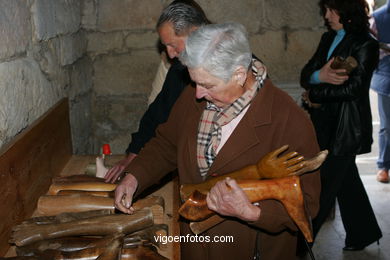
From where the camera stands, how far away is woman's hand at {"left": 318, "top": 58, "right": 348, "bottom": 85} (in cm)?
304

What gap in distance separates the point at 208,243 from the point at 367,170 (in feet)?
11.3

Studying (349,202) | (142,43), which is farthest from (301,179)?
(142,43)

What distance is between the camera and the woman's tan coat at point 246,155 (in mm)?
1726

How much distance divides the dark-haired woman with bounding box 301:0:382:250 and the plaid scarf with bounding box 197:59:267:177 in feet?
4.60

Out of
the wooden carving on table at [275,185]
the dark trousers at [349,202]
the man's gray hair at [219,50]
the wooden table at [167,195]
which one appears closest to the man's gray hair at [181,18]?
the man's gray hair at [219,50]

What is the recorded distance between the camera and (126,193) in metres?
2.00

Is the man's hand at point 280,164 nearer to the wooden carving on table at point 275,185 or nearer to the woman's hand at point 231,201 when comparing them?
the wooden carving on table at point 275,185

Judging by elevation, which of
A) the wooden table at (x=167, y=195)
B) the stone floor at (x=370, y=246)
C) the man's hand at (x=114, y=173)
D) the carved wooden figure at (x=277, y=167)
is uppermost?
the carved wooden figure at (x=277, y=167)

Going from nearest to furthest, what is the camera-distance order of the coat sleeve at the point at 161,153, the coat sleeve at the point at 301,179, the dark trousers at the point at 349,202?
the coat sleeve at the point at 301,179 < the coat sleeve at the point at 161,153 < the dark trousers at the point at 349,202

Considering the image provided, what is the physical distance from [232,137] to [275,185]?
0.27 meters

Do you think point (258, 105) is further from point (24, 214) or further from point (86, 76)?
point (86, 76)

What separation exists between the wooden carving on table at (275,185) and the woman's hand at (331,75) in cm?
160

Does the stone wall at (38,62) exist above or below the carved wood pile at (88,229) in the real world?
above

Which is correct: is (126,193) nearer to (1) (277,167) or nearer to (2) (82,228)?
(2) (82,228)
